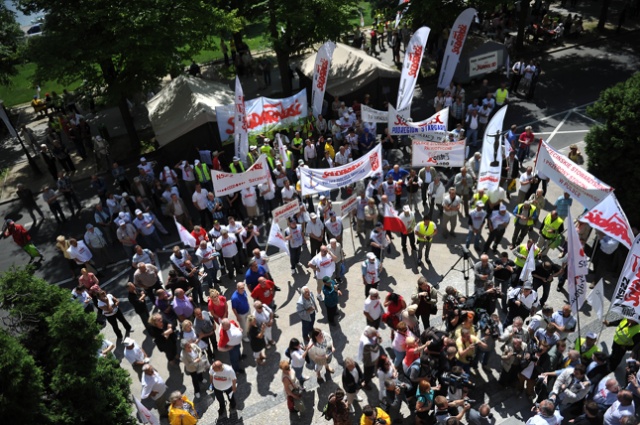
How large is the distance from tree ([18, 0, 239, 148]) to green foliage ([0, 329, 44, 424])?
14221 mm

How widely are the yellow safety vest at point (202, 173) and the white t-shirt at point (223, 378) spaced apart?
27.7ft

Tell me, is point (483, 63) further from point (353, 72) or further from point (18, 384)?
point (18, 384)

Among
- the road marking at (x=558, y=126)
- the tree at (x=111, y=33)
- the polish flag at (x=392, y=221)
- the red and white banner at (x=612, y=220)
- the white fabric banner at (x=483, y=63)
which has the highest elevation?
the tree at (x=111, y=33)

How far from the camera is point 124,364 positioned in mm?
11547

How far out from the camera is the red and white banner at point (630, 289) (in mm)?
9070

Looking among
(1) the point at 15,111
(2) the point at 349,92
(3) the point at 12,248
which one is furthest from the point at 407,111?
(1) the point at 15,111

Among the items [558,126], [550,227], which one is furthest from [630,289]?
[558,126]

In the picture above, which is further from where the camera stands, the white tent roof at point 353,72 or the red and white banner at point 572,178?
the white tent roof at point 353,72

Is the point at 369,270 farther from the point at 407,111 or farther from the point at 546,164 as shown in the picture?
the point at 407,111

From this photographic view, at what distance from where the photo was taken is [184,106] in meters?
19.1

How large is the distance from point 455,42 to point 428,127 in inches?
241

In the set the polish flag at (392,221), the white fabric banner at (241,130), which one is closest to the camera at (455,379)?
the polish flag at (392,221)

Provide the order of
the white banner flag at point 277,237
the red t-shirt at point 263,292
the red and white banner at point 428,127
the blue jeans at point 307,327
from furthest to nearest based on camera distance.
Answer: the red and white banner at point 428,127, the white banner flag at point 277,237, the red t-shirt at point 263,292, the blue jeans at point 307,327

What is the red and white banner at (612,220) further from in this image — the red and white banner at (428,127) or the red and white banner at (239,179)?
the red and white banner at (239,179)
